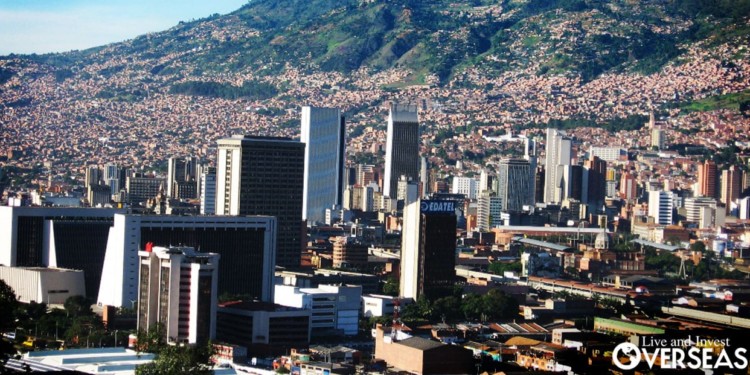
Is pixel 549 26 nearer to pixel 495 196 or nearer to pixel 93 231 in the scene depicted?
pixel 495 196

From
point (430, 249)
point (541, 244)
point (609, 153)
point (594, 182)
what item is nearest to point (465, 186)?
point (594, 182)

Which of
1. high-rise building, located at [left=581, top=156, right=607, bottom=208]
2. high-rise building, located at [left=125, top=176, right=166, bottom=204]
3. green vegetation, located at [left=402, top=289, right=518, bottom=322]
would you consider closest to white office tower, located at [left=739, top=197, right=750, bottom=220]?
high-rise building, located at [left=581, top=156, right=607, bottom=208]

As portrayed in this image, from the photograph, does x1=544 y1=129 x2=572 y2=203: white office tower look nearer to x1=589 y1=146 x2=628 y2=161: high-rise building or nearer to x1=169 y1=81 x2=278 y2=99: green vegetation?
x1=589 y1=146 x2=628 y2=161: high-rise building

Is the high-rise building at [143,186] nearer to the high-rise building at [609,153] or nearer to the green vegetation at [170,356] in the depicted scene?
the high-rise building at [609,153]

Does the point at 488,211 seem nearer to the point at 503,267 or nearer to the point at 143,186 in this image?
the point at 143,186

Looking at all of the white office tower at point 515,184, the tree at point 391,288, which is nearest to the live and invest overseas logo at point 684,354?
the tree at point 391,288

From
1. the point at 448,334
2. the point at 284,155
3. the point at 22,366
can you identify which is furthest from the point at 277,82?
the point at 22,366
